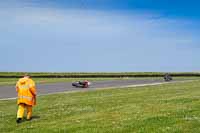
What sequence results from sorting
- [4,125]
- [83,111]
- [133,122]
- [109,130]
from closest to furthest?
[109,130] → [133,122] → [4,125] → [83,111]

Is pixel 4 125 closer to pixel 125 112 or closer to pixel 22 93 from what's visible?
pixel 22 93

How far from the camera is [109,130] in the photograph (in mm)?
12984

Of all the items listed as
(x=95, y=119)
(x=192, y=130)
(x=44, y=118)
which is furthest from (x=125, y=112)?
(x=192, y=130)

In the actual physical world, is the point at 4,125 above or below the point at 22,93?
below

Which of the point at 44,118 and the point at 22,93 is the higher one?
Answer: the point at 22,93

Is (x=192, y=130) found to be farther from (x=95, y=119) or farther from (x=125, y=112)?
(x=125, y=112)

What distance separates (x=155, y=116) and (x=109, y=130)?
3.15 m

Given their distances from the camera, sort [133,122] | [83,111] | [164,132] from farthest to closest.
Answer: [83,111] < [133,122] < [164,132]

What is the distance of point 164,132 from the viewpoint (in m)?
11.9

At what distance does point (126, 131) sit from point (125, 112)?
213 inches

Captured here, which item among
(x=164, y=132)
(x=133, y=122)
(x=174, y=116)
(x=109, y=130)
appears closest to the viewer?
(x=164, y=132)

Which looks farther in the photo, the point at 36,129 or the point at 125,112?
the point at 125,112

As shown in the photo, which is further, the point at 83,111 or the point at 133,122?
the point at 83,111

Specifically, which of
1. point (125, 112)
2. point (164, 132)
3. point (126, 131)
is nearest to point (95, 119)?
point (125, 112)
